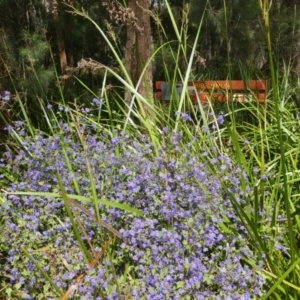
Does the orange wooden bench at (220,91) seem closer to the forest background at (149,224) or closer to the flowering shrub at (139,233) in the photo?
the forest background at (149,224)

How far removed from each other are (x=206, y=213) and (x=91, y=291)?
1.66 ft

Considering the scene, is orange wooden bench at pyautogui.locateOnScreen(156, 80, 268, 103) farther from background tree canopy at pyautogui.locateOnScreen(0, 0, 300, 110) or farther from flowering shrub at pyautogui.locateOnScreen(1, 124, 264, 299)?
flowering shrub at pyautogui.locateOnScreen(1, 124, 264, 299)

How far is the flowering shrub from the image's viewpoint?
1.46 m

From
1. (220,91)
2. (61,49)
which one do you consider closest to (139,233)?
(220,91)

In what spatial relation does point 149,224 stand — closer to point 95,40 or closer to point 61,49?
point 61,49

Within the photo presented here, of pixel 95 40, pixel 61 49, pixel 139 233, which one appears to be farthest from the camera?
pixel 95 40

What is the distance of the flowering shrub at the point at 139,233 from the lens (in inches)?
57.6

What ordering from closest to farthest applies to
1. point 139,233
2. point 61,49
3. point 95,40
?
point 139,233, point 61,49, point 95,40

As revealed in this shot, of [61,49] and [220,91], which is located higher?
[61,49]

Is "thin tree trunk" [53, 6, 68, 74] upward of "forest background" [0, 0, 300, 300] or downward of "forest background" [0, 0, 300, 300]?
upward

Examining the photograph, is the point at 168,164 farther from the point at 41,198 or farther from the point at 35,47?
the point at 35,47

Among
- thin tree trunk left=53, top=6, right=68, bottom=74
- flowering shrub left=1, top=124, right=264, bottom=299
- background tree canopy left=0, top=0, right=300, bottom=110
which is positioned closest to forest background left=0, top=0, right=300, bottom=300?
flowering shrub left=1, top=124, right=264, bottom=299

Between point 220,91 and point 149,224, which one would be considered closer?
point 149,224

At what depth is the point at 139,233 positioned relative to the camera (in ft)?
5.03
